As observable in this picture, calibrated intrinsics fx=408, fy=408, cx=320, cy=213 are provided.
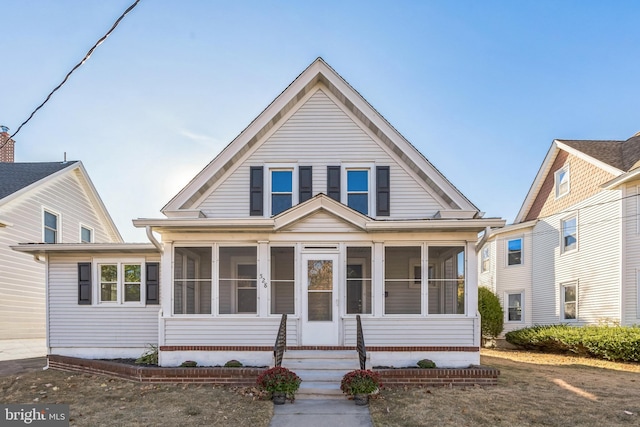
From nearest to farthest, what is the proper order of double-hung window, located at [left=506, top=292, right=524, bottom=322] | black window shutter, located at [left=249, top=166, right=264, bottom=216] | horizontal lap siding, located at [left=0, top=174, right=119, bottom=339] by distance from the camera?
black window shutter, located at [left=249, top=166, right=264, bottom=216] → horizontal lap siding, located at [left=0, top=174, right=119, bottom=339] → double-hung window, located at [left=506, top=292, right=524, bottom=322]

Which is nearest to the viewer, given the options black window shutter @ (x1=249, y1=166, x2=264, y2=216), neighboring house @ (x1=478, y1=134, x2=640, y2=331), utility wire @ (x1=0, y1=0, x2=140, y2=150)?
utility wire @ (x1=0, y1=0, x2=140, y2=150)

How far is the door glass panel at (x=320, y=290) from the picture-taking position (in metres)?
9.25

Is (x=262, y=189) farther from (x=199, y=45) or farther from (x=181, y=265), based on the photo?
(x=199, y=45)

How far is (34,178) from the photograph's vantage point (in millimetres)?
15961

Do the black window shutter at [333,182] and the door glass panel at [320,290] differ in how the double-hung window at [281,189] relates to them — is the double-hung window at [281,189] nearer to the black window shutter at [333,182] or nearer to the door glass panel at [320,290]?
the black window shutter at [333,182]

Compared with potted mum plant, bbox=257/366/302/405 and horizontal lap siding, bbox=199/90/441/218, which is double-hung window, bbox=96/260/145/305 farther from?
Answer: potted mum plant, bbox=257/366/302/405

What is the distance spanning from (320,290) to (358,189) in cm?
293

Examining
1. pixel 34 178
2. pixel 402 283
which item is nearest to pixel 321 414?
pixel 402 283

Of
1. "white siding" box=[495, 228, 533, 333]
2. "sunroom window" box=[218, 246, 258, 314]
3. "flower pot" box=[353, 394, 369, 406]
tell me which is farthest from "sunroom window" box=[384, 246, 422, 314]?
"white siding" box=[495, 228, 533, 333]

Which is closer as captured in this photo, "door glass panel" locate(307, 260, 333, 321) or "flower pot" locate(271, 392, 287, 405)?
"flower pot" locate(271, 392, 287, 405)

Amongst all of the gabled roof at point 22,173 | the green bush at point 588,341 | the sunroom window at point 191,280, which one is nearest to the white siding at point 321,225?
the sunroom window at point 191,280

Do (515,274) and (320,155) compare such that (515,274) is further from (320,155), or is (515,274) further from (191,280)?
(191,280)

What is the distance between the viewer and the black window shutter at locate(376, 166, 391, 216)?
10.5 metres

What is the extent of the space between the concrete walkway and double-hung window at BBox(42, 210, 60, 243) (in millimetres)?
13877
